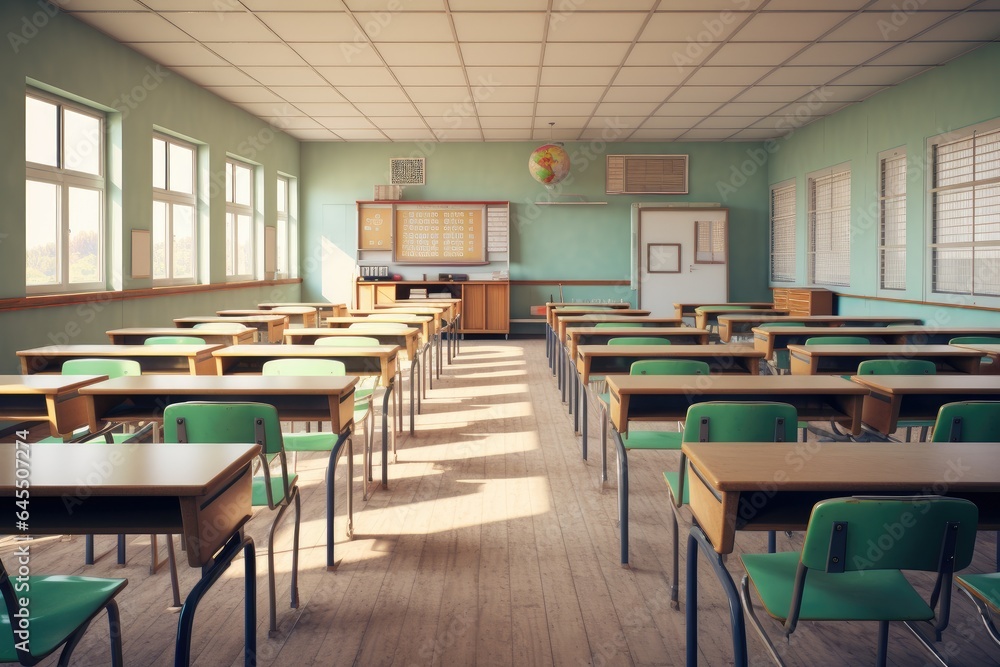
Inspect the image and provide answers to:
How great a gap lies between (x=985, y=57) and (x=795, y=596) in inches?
252

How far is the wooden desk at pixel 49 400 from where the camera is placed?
8.36 ft

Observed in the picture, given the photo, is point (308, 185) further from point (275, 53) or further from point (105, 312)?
point (105, 312)

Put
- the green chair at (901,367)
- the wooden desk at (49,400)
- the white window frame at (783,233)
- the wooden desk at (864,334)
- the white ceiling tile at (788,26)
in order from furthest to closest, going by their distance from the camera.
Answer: the white window frame at (783,233)
the white ceiling tile at (788,26)
the wooden desk at (864,334)
the green chair at (901,367)
the wooden desk at (49,400)

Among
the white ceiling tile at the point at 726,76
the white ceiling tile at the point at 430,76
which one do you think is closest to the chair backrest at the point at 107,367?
the white ceiling tile at the point at 430,76

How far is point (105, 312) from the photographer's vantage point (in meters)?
6.05

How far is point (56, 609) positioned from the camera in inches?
58.2

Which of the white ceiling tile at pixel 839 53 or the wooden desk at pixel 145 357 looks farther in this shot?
the white ceiling tile at pixel 839 53

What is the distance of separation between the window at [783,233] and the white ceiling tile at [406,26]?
250 inches

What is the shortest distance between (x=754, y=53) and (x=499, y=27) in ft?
7.67

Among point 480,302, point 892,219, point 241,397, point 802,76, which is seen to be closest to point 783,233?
point 892,219

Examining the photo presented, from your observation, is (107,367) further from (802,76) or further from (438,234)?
(438,234)

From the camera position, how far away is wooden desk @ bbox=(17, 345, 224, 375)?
11.8ft

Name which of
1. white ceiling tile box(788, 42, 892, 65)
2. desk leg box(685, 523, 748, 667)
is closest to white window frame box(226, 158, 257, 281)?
white ceiling tile box(788, 42, 892, 65)

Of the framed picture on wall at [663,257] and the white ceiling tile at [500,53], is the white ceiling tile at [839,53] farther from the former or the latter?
the framed picture on wall at [663,257]
